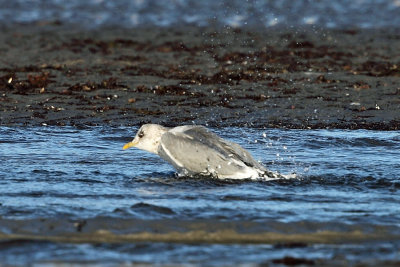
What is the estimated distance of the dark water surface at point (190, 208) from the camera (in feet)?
19.4

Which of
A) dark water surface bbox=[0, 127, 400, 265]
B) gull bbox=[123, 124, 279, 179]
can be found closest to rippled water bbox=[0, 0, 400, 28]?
dark water surface bbox=[0, 127, 400, 265]

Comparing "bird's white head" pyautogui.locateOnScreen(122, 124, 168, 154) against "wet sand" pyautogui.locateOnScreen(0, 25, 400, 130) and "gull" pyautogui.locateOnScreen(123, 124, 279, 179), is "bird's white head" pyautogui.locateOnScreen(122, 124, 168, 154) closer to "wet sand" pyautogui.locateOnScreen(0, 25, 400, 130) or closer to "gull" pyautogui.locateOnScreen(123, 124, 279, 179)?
"gull" pyautogui.locateOnScreen(123, 124, 279, 179)

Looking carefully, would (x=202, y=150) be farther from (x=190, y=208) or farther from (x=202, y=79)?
(x=202, y=79)

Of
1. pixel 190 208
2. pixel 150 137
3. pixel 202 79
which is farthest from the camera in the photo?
pixel 202 79

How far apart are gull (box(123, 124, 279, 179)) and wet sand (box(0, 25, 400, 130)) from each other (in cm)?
329

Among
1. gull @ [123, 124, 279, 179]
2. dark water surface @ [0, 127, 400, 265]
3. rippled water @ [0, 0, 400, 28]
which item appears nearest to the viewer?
dark water surface @ [0, 127, 400, 265]

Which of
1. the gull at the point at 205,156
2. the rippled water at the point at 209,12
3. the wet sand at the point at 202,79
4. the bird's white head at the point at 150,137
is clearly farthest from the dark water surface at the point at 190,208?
the rippled water at the point at 209,12

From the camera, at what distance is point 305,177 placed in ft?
27.5

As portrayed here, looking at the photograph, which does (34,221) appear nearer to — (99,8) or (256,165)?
(256,165)

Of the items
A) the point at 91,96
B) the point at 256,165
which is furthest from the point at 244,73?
the point at 256,165

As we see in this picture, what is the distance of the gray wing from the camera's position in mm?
8320

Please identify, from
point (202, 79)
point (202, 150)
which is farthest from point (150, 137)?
point (202, 79)

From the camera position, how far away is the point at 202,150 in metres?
8.33

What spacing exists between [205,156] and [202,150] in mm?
62
